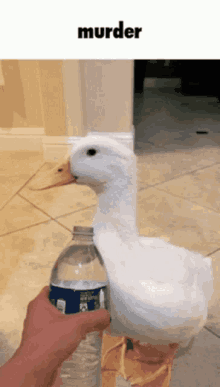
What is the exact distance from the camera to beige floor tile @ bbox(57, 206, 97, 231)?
1.38 m

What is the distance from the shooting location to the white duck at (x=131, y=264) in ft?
2.12

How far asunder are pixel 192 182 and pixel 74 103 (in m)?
0.93

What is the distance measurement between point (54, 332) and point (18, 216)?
3.68 feet

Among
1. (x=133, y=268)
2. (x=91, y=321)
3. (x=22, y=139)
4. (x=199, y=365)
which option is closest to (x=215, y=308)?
(x=199, y=365)

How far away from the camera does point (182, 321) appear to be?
2.11 ft

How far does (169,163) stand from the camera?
2102 mm

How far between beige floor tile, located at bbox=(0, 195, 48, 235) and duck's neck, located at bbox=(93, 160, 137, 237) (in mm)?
750

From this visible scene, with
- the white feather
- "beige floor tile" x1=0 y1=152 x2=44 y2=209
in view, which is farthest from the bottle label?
"beige floor tile" x1=0 y1=152 x2=44 y2=209

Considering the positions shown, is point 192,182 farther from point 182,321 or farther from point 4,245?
point 182,321

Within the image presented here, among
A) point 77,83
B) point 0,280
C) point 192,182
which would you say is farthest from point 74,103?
point 0,280

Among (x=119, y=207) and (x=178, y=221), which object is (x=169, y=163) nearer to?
(x=178, y=221)

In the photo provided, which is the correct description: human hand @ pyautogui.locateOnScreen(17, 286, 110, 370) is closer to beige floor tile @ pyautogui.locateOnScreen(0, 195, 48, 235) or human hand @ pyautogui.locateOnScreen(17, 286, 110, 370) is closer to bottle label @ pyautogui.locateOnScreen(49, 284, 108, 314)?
bottle label @ pyautogui.locateOnScreen(49, 284, 108, 314)

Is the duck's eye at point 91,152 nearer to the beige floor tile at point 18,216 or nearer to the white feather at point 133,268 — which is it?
the white feather at point 133,268
